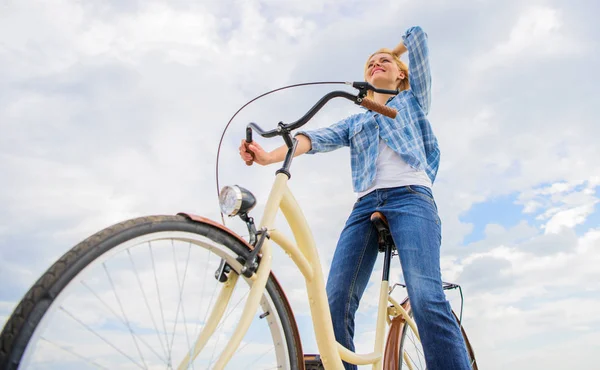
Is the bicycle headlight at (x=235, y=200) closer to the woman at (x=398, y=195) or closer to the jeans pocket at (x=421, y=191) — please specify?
the woman at (x=398, y=195)

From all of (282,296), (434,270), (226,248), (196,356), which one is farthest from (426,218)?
(196,356)

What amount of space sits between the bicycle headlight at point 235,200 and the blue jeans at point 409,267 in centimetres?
105

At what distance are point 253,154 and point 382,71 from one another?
1.26 metres

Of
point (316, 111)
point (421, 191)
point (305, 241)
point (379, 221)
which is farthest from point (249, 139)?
point (421, 191)

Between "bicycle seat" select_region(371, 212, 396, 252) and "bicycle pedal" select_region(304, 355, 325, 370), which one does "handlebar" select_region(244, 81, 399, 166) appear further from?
"bicycle pedal" select_region(304, 355, 325, 370)

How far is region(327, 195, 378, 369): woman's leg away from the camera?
2.76m

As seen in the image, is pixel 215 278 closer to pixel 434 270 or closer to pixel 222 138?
pixel 222 138

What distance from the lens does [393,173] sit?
283 cm

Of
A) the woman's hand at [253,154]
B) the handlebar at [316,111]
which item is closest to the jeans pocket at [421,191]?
the handlebar at [316,111]

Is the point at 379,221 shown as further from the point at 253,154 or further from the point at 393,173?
the point at 253,154

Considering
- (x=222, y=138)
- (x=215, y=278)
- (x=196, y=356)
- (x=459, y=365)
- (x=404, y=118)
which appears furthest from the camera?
(x=404, y=118)

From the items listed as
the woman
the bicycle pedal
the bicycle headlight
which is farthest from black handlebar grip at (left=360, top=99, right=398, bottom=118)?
the bicycle pedal

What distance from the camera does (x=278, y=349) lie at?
2012 millimetres

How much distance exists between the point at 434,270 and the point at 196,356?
1.32 metres
